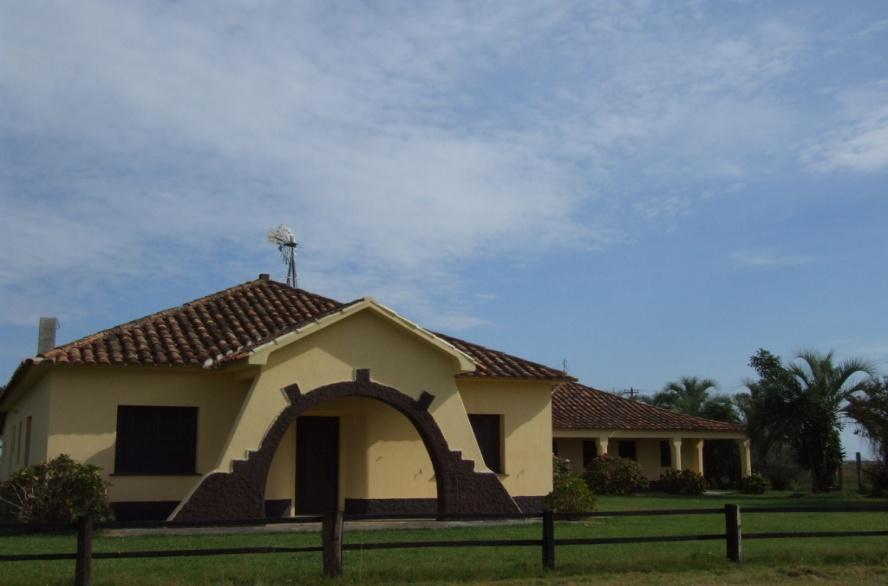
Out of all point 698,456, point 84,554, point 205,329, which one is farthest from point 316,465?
point 698,456

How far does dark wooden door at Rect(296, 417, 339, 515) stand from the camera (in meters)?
21.5

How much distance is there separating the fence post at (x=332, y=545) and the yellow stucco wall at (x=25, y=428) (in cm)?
950

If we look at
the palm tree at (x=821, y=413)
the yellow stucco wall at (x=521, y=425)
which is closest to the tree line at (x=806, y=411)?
the palm tree at (x=821, y=413)

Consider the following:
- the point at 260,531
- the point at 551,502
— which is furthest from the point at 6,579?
the point at 551,502

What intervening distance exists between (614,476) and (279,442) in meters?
20.7

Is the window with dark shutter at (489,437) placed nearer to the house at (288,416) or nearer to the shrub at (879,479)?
the house at (288,416)

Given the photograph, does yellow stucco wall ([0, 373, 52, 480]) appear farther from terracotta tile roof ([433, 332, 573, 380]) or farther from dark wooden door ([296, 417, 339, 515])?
terracotta tile roof ([433, 332, 573, 380])

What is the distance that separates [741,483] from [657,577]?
30099 millimetres

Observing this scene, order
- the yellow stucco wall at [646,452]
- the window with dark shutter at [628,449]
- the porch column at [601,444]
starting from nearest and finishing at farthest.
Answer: the porch column at [601,444] < the yellow stucco wall at [646,452] < the window with dark shutter at [628,449]

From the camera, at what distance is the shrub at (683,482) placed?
38375mm

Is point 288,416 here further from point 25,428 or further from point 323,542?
point 25,428

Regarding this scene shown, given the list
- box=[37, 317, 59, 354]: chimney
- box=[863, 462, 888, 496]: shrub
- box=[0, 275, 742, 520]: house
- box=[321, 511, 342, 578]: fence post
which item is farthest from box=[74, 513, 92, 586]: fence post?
box=[863, 462, 888, 496]: shrub

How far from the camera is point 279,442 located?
1845 cm

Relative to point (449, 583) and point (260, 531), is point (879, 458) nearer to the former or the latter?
point (260, 531)
